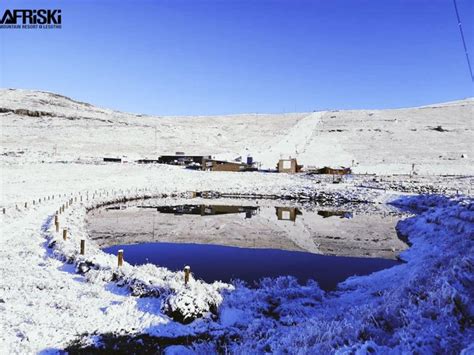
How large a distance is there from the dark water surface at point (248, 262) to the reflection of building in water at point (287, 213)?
901 centimetres

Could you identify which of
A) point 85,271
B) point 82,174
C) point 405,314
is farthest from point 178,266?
point 82,174

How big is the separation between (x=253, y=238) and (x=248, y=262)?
15.1 feet

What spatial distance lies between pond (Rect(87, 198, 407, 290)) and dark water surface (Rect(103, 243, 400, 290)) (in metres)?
0.04

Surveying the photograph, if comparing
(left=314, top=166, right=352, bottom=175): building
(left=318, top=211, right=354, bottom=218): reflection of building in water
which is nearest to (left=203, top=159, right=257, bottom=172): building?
(left=314, top=166, right=352, bottom=175): building

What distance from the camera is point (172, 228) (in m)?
23.1

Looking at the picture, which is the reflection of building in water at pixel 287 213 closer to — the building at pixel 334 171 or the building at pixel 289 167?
the building at pixel 334 171

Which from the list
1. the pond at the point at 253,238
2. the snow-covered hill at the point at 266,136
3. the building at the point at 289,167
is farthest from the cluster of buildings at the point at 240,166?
the pond at the point at 253,238

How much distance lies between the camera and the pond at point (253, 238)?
15523 mm

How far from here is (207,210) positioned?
3023 centimetres

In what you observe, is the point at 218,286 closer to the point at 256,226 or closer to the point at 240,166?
the point at 256,226

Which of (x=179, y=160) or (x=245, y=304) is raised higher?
(x=179, y=160)

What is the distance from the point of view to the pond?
15.5m

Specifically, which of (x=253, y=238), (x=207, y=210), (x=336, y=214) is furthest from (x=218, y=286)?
(x=336, y=214)

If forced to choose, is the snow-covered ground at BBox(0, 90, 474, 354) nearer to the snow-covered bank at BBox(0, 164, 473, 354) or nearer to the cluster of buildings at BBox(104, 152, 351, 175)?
the snow-covered bank at BBox(0, 164, 473, 354)
